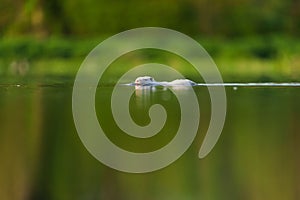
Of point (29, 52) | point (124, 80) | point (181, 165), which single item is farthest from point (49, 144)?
point (29, 52)

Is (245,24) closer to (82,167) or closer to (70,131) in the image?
(70,131)

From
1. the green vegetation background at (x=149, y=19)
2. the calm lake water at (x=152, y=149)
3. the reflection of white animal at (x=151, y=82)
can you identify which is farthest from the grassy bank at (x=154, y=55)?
the calm lake water at (x=152, y=149)

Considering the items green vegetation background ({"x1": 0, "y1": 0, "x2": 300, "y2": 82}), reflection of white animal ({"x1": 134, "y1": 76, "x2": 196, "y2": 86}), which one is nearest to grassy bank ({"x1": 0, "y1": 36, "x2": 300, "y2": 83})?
green vegetation background ({"x1": 0, "y1": 0, "x2": 300, "y2": 82})

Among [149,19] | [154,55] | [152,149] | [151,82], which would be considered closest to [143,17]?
[149,19]

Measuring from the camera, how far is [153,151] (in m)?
13.3

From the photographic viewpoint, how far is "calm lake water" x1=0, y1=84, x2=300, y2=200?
36.6 ft

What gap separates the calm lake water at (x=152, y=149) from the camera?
439 inches

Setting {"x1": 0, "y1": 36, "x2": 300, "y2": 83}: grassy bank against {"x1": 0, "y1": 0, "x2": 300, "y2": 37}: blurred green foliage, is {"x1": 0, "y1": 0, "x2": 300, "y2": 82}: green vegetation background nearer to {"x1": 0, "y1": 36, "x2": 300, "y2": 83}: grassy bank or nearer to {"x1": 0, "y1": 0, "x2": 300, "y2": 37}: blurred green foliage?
{"x1": 0, "y1": 0, "x2": 300, "y2": 37}: blurred green foliage

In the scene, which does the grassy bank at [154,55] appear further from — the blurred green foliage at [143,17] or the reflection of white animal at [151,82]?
the reflection of white animal at [151,82]

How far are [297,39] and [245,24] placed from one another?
113 inches

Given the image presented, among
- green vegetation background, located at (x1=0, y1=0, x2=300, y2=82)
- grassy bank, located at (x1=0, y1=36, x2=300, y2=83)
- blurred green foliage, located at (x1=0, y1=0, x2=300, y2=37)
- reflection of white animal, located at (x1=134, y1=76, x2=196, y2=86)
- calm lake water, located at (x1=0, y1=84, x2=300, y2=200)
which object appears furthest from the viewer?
blurred green foliage, located at (x1=0, y1=0, x2=300, y2=37)

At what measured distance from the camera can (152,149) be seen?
1345cm

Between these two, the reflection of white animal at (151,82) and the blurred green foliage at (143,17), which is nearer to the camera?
the reflection of white animal at (151,82)

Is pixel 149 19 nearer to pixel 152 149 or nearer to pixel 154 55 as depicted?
pixel 154 55
